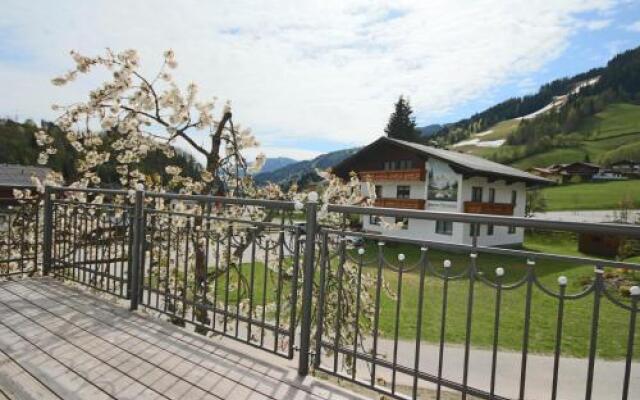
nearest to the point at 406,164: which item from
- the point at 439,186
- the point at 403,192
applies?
the point at 403,192

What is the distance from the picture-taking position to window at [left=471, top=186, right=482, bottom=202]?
26619 millimetres

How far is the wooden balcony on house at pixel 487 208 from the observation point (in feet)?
84.7

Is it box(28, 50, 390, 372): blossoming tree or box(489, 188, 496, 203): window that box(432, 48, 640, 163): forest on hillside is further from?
box(28, 50, 390, 372): blossoming tree

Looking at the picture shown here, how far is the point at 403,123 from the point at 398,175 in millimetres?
19162

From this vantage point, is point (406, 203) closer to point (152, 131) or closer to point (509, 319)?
point (509, 319)

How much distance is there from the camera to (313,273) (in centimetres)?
291

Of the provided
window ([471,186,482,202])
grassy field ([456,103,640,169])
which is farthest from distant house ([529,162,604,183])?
window ([471,186,482,202])

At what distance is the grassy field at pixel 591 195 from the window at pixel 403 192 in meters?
24.4

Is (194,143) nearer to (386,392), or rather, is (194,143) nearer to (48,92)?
(48,92)

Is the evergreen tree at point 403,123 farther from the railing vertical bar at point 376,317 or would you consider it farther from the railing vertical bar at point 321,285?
the railing vertical bar at point 376,317

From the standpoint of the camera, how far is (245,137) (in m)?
7.46

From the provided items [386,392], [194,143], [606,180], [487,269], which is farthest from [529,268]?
[606,180]

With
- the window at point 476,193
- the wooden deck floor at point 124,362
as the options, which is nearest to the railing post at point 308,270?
the wooden deck floor at point 124,362

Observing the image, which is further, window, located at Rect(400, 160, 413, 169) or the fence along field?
window, located at Rect(400, 160, 413, 169)
